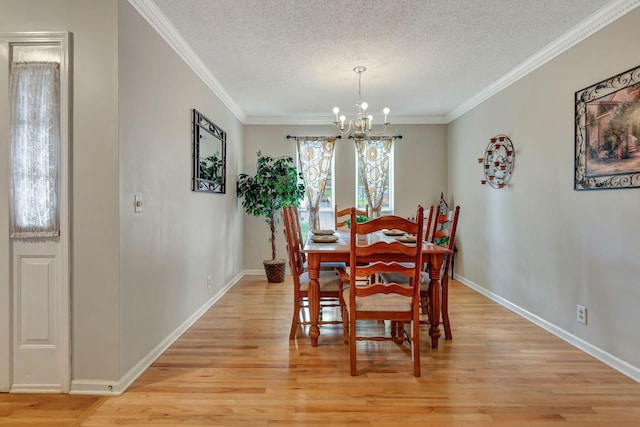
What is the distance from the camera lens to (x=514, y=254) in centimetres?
369

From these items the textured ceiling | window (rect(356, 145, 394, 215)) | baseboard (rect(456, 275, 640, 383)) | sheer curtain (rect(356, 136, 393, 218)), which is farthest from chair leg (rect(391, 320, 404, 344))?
window (rect(356, 145, 394, 215))

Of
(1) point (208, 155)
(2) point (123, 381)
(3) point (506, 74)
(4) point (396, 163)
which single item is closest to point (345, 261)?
(2) point (123, 381)

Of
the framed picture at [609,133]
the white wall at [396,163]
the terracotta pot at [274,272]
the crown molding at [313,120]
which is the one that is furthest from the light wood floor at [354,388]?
the crown molding at [313,120]

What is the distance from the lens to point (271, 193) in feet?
16.3

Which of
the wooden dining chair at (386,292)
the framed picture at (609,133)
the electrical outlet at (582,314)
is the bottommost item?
the electrical outlet at (582,314)

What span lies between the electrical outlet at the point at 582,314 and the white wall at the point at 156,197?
325 centimetres

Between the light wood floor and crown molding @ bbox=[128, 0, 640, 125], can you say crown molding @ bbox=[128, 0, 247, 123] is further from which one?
the light wood floor

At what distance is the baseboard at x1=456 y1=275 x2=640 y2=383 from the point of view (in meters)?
2.27

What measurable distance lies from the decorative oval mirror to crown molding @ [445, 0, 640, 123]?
10.6 feet

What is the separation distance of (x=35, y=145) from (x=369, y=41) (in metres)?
2.52

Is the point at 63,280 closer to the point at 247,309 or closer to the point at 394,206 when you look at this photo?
the point at 247,309

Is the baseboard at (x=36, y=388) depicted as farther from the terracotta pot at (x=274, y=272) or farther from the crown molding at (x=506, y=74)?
the terracotta pot at (x=274, y=272)

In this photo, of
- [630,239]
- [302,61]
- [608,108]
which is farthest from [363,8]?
[630,239]

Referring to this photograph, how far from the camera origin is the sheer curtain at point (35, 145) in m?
2.00
